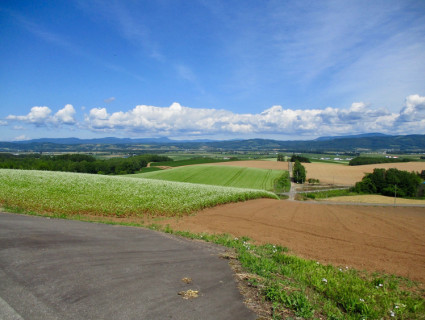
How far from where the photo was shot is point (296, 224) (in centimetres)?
1634

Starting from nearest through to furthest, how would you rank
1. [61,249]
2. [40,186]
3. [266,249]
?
1. [61,249]
2. [266,249]
3. [40,186]

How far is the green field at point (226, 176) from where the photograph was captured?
65.9 metres

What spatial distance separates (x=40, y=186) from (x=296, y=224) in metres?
20.5

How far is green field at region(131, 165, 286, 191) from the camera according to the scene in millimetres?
65875

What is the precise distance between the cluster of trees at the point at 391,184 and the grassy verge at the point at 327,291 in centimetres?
7110

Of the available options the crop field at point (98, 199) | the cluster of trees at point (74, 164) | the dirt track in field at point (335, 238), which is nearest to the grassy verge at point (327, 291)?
the dirt track in field at point (335, 238)

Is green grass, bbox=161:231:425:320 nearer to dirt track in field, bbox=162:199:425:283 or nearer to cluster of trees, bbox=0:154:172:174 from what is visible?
dirt track in field, bbox=162:199:425:283

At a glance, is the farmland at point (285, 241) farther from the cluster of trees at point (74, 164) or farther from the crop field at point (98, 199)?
the cluster of trees at point (74, 164)

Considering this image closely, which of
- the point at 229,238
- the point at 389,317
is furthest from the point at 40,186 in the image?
the point at 389,317

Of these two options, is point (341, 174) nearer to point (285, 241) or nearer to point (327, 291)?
point (285, 241)

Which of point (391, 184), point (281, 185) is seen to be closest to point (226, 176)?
point (281, 185)

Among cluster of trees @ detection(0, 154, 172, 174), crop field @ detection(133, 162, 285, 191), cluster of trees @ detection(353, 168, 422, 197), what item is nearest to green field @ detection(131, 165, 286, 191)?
crop field @ detection(133, 162, 285, 191)

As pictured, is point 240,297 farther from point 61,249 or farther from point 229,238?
point 229,238

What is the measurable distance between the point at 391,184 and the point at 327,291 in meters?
74.7
